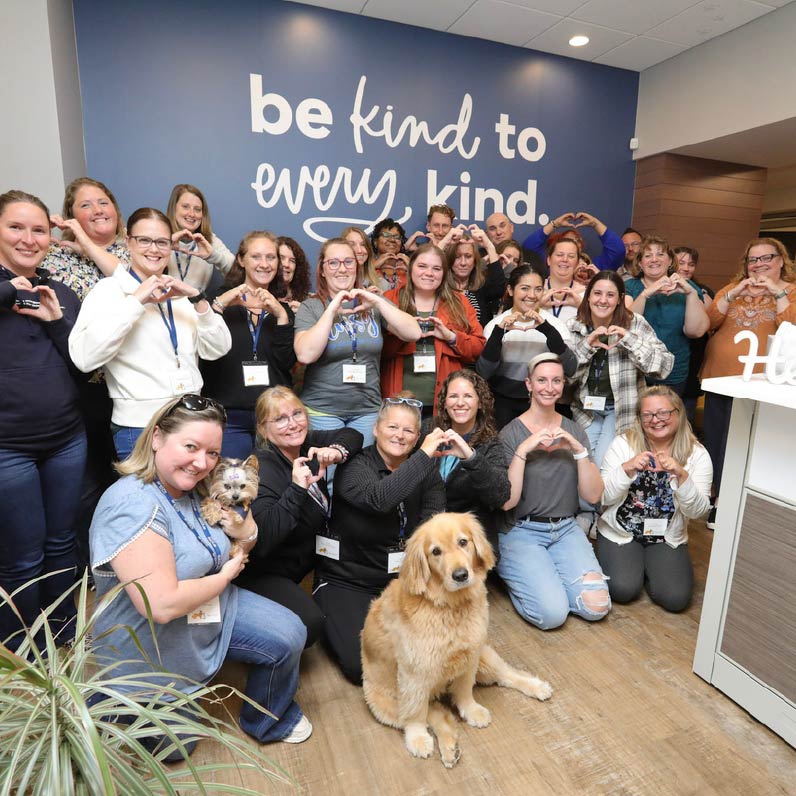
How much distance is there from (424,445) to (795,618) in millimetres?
1297

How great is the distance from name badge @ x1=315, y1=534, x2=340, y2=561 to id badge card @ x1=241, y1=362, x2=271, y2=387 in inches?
28.9

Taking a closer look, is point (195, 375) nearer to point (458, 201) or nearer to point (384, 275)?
point (384, 275)

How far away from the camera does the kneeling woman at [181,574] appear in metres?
1.44

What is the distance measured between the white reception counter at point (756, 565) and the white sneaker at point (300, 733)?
4.79ft

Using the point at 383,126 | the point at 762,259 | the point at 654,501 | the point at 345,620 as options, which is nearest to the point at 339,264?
the point at 345,620

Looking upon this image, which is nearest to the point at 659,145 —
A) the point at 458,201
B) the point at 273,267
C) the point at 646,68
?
the point at 646,68

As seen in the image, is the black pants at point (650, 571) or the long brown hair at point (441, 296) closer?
the black pants at point (650, 571)

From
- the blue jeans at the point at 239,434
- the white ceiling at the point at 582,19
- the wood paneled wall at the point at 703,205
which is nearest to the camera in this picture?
the blue jeans at the point at 239,434

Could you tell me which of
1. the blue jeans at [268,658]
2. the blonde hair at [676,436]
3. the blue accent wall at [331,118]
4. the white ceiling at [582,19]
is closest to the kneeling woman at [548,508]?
the blonde hair at [676,436]

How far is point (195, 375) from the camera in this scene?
2.17 metres

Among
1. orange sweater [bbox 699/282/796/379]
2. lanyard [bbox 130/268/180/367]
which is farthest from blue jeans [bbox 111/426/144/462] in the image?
orange sweater [bbox 699/282/796/379]

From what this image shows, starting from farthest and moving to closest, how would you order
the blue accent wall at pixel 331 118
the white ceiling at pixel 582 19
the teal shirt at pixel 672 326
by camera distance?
the white ceiling at pixel 582 19, the blue accent wall at pixel 331 118, the teal shirt at pixel 672 326

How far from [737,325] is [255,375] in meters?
2.82

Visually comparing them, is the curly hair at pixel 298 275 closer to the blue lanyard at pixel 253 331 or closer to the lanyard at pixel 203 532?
the blue lanyard at pixel 253 331
